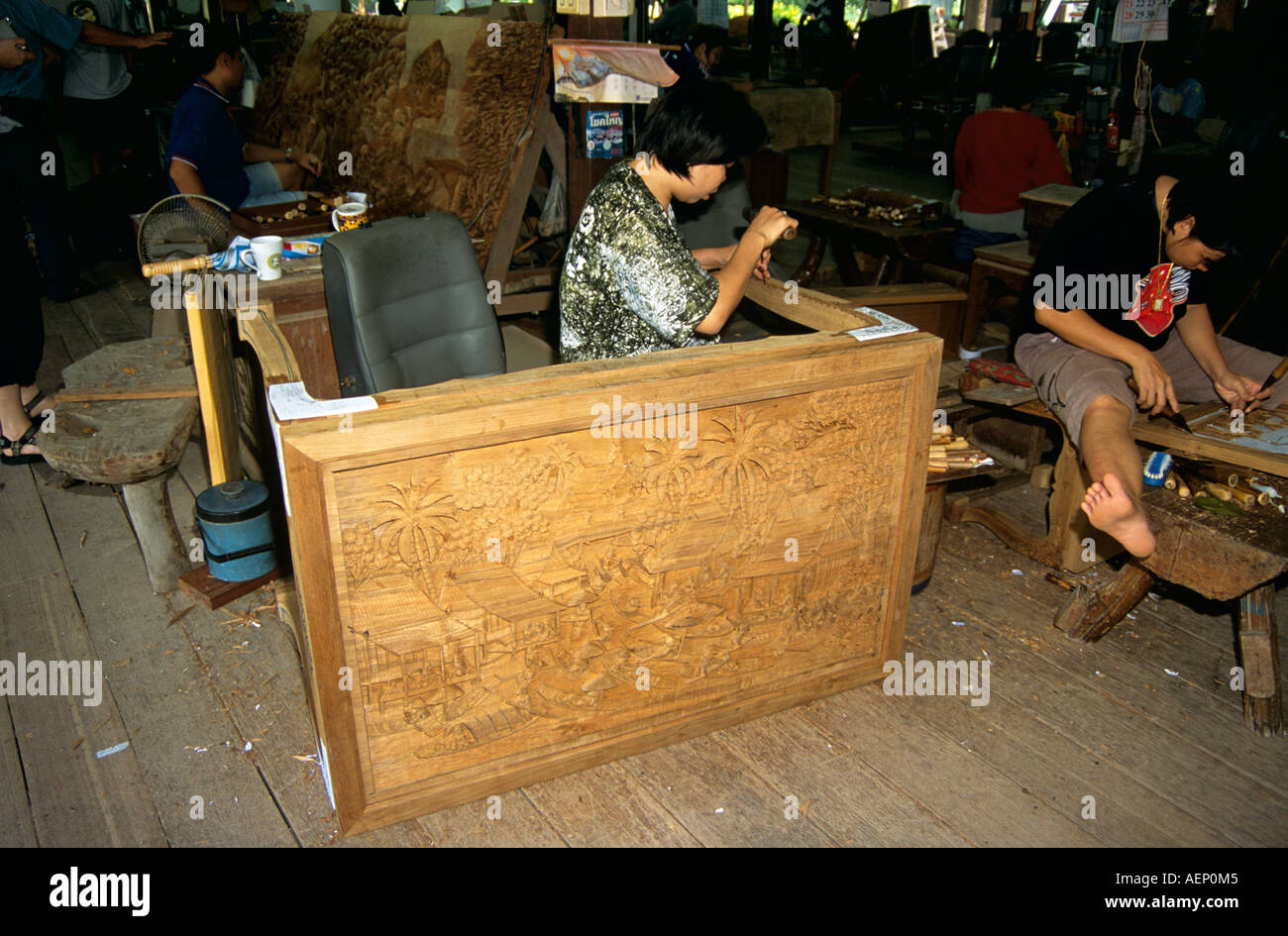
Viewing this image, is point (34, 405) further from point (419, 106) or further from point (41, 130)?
point (419, 106)

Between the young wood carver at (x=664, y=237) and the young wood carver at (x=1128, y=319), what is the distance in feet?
4.22

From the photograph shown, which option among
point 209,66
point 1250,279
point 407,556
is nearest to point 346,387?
point 407,556

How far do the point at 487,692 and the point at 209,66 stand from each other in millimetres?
3735

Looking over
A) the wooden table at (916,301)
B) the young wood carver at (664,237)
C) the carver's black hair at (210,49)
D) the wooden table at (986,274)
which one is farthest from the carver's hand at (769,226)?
the carver's black hair at (210,49)

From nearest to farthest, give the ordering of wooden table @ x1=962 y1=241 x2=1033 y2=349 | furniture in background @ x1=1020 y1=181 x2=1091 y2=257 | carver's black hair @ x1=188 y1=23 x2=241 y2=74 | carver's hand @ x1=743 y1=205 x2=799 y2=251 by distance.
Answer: carver's hand @ x1=743 y1=205 x2=799 y2=251 → carver's black hair @ x1=188 y1=23 x2=241 y2=74 → furniture in background @ x1=1020 y1=181 x2=1091 y2=257 → wooden table @ x1=962 y1=241 x2=1033 y2=349

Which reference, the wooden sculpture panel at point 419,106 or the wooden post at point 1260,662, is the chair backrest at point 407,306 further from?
the wooden post at point 1260,662

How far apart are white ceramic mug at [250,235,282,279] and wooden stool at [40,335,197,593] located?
1.70 ft

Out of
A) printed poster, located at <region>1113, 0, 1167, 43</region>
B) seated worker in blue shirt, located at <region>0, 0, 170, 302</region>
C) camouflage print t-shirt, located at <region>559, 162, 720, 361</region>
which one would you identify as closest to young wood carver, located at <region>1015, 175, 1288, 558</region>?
camouflage print t-shirt, located at <region>559, 162, 720, 361</region>

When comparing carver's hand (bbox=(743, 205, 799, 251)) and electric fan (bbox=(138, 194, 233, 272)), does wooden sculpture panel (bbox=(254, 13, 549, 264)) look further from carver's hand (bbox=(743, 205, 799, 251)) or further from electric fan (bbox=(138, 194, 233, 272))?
carver's hand (bbox=(743, 205, 799, 251))

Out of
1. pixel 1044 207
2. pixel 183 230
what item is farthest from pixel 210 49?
pixel 1044 207

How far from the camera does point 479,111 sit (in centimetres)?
457

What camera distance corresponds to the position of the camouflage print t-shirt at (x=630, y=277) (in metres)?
2.53

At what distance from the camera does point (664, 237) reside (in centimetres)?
254

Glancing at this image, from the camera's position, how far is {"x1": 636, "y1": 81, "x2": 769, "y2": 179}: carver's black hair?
2.49 meters
